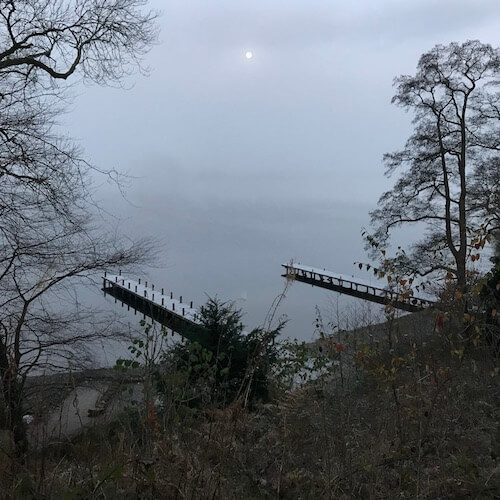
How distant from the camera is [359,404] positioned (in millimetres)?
8141

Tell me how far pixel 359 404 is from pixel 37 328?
24.1 feet

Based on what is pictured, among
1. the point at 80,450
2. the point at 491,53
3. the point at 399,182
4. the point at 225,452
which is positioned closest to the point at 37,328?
the point at 80,450

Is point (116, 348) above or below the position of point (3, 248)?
below

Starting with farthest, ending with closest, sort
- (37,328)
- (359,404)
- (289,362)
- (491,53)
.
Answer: (491,53) → (37,328) → (289,362) → (359,404)

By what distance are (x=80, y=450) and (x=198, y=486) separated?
1.07 metres

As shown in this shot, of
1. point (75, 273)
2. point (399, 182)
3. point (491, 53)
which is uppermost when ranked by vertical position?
point (491, 53)

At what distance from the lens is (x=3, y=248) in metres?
11.0

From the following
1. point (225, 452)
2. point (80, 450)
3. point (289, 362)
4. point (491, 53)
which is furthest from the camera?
point (491, 53)

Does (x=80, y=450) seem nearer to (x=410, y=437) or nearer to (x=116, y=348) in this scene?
(x=410, y=437)

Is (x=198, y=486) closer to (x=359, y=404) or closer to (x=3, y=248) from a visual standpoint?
(x=359, y=404)

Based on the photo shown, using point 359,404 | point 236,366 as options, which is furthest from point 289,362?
point 359,404

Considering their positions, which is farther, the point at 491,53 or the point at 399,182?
the point at 399,182

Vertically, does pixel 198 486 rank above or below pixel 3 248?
below

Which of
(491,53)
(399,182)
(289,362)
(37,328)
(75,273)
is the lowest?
(289,362)
